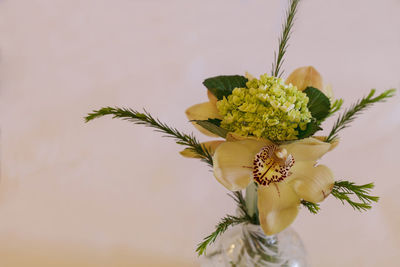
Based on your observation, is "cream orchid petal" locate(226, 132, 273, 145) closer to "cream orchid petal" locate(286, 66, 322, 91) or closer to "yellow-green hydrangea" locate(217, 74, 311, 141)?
"yellow-green hydrangea" locate(217, 74, 311, 141)

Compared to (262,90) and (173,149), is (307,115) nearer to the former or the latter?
(262,90)

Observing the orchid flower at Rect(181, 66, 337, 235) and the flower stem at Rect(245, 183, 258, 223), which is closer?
the orchid flower at Rect(181, 66, 337, 235)

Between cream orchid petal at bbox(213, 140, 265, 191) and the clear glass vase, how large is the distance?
168 mm

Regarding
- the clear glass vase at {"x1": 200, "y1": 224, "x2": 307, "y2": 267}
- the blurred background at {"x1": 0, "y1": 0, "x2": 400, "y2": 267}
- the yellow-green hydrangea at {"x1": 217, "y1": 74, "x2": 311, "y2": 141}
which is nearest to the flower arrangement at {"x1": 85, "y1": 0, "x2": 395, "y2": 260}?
the yellow-green hydrangea at {"x1": 217, "y1": 74, "x2": 311, "y2": 141}

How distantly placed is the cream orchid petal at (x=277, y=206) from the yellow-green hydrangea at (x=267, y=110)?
8 centimetres

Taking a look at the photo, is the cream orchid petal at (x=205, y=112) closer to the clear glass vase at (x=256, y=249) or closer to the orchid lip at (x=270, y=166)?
the orchid lip at (x=270, y=166)

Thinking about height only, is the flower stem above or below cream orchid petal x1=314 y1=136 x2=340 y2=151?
below

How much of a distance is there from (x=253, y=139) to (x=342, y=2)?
128cm

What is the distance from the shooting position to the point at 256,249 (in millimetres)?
696

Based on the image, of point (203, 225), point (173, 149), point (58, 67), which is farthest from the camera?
point (58, 67)

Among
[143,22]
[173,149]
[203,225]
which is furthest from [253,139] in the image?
[143,22]

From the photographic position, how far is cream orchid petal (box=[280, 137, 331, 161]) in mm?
500

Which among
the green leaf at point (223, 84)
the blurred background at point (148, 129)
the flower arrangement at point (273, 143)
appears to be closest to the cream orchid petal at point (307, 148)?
the flower arrangement at point (273, 143)

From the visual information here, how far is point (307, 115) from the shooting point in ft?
1.59
